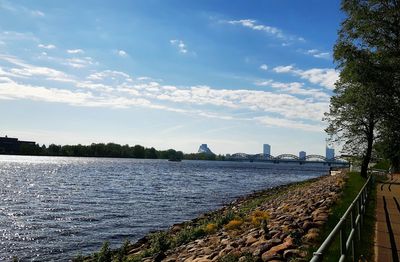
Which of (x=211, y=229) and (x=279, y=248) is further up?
(x=279, y=248)

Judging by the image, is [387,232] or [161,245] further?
[161,245]

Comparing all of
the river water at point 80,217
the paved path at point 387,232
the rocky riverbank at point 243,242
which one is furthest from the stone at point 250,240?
the river water at point 80,217

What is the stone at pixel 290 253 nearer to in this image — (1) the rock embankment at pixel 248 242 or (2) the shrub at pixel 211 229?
(1) the rock embankment at pixel 248 242

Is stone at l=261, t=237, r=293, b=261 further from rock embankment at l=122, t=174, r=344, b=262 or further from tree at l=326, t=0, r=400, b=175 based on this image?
tree at l=326, t=0, r=400, b=175

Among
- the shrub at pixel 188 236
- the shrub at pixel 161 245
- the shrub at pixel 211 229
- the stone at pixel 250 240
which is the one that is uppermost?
the stone at pixel 250 240

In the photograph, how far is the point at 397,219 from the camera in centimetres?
1683

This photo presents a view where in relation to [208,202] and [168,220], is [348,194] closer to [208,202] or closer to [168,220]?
[168,220]

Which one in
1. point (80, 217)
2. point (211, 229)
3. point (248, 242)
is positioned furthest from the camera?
point (80, 217)

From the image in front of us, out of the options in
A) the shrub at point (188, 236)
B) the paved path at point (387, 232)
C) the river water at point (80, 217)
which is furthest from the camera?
the river water at point (80, 217)

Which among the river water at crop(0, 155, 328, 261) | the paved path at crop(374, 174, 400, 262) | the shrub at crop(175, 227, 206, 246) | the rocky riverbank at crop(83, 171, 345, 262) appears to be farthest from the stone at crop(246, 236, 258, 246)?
the river water at crop(0, 155, 328, 261)

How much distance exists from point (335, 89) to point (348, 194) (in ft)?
50.7

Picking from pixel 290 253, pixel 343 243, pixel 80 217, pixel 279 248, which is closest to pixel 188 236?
pixel 279 248

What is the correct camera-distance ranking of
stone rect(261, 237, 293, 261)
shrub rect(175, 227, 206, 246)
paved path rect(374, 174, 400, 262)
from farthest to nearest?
shrub rect(175, 227, 206, 246)
stone rect(261, 237, 293, 261)
paved path rect(374, 174, 400, 262)

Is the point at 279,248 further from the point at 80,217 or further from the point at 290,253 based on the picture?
the point at 80,217
